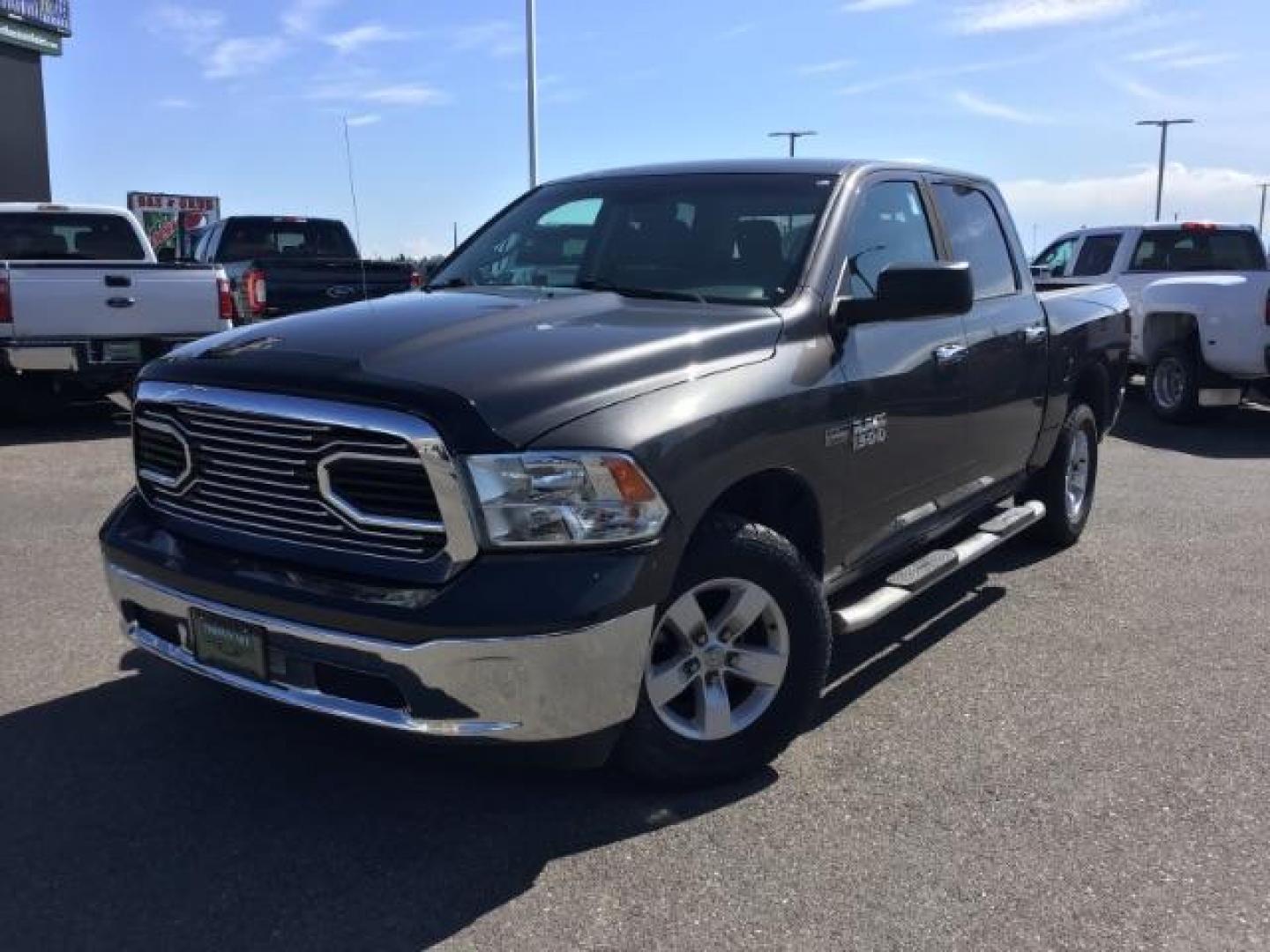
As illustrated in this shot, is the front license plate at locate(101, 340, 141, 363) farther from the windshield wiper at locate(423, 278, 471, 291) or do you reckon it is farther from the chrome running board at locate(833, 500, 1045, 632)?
the chrome running board at locate(833, 500, 1045, 632)

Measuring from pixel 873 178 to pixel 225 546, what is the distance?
9.00 feet

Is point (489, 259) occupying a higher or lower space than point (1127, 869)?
higher

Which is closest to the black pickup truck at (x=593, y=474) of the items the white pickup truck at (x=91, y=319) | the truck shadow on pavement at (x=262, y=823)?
the truck shadow on pavement at (x=262, y=823)

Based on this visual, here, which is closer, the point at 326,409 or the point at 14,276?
the point at 326,409

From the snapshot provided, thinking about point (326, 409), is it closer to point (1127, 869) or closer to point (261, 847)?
point (261, 847)

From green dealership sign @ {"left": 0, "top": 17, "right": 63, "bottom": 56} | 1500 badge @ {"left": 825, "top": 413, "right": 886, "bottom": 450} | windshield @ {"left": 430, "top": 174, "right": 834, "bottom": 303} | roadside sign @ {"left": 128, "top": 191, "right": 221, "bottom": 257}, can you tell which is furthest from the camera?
roadside sign @ {"left": 128, "top": 191, "right": 221, "bottom": 257}

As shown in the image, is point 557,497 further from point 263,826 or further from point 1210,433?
point 1210,433

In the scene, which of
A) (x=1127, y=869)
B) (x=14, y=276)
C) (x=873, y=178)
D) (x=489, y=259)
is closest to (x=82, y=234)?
(x=14, y=276)

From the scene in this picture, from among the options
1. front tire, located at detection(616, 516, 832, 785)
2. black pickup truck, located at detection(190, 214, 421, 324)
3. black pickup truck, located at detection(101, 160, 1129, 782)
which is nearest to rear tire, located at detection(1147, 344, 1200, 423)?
black pickup truck, located at detection(190, 214, 421, 324)

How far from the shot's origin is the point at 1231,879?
10.0 ft

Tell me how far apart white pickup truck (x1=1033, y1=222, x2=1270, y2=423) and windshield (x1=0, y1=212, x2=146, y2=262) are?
28.8 ft

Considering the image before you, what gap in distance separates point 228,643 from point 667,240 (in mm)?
2182

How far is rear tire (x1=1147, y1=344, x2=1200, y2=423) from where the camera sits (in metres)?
11.4

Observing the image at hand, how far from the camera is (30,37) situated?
27.7 meters
